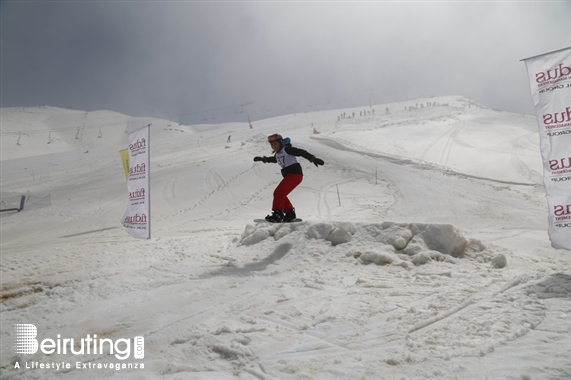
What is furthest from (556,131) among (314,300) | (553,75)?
(314,300)

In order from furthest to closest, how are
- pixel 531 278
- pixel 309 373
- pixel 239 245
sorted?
pixel 239 245 → pixel 531 278 → pixel 309 373

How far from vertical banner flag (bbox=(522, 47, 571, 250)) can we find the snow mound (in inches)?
31.9

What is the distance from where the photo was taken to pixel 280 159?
7410mm

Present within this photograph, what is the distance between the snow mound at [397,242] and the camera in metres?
5.09

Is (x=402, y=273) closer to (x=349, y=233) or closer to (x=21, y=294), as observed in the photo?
(x=349, y=233)

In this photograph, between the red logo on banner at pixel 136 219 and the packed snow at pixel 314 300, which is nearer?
the packed snow at pixel 314 300

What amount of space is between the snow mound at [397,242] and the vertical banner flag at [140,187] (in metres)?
2.88

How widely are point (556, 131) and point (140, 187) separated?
277 inches

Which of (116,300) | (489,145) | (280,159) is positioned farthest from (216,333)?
(489,145)

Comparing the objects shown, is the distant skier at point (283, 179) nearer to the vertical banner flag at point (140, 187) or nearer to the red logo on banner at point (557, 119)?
the vertical banner flag at point (140, 187)

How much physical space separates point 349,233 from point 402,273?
137cm

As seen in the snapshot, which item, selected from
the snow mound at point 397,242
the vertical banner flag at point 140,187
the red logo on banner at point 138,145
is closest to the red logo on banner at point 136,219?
the vertical banner flag at point 140,187

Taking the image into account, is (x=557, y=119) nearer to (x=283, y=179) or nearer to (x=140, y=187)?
(x=283, y=179)

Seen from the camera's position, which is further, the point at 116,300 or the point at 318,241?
the point at 318,241
